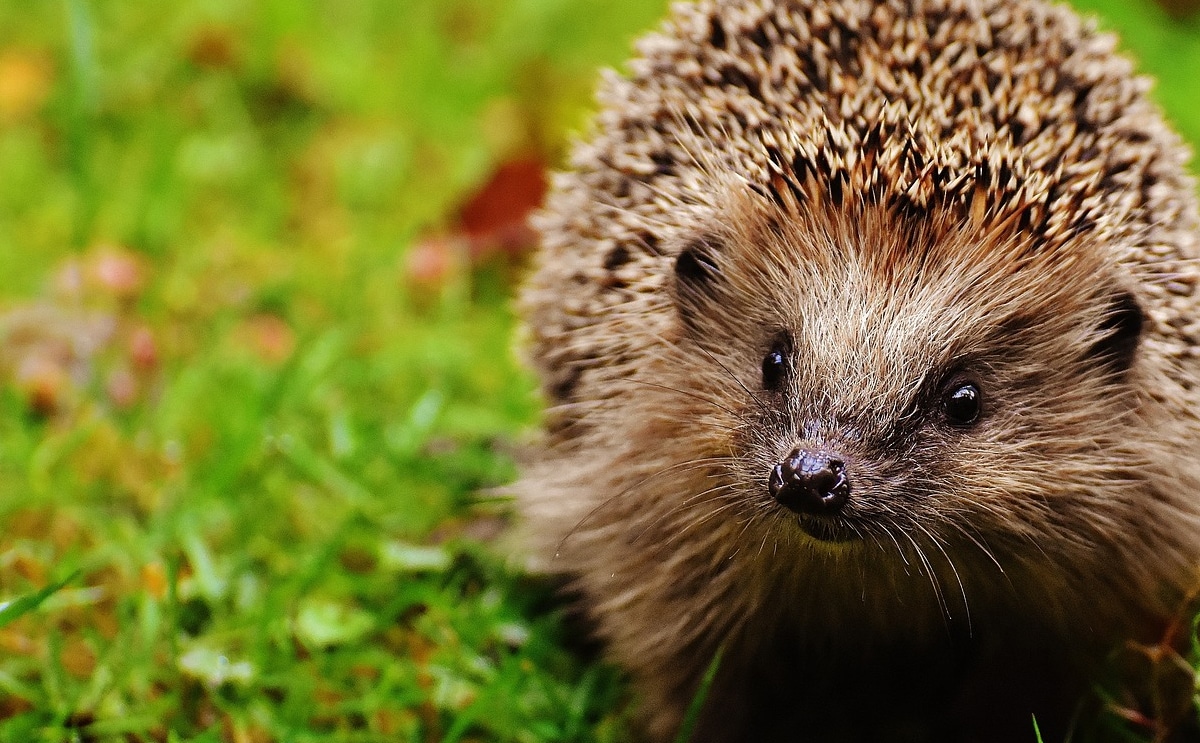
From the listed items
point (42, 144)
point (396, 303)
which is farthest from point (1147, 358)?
point (42, 144)

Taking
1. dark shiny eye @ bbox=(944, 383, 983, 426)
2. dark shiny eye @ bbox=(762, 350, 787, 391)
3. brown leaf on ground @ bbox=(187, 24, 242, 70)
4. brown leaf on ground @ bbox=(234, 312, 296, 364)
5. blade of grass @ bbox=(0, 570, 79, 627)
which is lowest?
blade of grass @ bbox=(0, 570, 79, 627)

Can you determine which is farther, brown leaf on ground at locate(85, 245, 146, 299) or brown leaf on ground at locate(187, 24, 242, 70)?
brown leaf on ground at locate(187, 24, 242, 70)

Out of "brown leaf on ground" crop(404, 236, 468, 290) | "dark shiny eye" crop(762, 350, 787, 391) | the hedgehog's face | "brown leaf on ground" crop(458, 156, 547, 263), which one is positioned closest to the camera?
the hedgehog's face

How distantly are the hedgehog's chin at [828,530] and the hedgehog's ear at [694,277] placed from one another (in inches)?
16.3

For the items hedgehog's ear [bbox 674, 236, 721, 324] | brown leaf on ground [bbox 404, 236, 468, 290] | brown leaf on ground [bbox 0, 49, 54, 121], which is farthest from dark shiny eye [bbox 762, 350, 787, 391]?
brown leaf on ground [bbox 0, 49, 54, 121]

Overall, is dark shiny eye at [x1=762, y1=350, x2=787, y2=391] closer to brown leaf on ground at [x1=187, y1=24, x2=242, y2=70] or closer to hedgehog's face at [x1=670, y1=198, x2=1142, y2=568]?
hedgehog's face at [x1=670, y1=198, x2=1142, y2=568]

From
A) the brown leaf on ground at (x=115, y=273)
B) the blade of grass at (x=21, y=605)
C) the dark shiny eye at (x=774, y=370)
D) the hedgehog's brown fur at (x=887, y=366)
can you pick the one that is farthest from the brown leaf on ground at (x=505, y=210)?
the blade of grass at (x=21, y=605)

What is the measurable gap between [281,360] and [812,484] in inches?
73.3

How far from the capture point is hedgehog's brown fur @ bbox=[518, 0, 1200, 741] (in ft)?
5.93

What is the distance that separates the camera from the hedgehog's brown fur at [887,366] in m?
1.81

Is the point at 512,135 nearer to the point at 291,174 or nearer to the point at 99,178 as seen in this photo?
the point at 291,174

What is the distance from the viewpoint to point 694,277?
6.54 feet

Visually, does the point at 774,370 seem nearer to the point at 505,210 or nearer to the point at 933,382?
the point at 933,382

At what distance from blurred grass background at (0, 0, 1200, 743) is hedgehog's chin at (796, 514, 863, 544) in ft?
2.05
